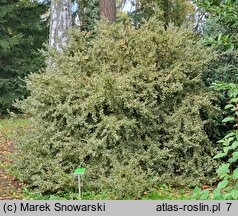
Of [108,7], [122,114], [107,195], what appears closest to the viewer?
[107,195]

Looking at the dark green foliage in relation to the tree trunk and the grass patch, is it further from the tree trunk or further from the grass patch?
the grass patch

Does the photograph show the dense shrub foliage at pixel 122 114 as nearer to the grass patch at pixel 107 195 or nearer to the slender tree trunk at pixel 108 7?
the grass patch at pixel 107 195

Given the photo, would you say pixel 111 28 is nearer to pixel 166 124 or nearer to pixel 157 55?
pixel 157 55

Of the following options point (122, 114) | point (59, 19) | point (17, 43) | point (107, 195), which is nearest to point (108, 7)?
point (59, 19)

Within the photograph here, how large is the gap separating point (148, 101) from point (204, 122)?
0.81 metres

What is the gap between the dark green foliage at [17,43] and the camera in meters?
12.3

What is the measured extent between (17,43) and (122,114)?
8.64 m

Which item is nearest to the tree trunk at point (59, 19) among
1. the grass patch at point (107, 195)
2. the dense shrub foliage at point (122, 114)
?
the dense shrub foliage at point (122, 114)

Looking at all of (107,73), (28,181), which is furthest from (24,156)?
(107,73)

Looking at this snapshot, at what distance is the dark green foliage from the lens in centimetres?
1230

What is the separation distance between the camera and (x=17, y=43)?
12.3 metres

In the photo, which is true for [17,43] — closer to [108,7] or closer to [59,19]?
[108,7]

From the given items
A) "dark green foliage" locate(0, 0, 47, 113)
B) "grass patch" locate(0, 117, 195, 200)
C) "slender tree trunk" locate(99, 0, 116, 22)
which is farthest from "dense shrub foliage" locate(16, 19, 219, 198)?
"dark green foliage" locate(0, 0, 47, 113)

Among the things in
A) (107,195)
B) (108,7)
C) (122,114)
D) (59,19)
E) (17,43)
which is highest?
(108,7)
